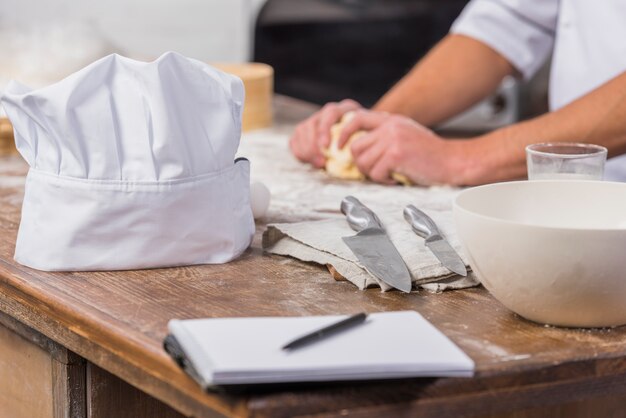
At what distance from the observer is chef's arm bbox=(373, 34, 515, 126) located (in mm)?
2064

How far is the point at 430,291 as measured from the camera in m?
1.06

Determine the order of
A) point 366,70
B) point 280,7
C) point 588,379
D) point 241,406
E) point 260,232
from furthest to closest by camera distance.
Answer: point 366,70 < point 280,7 < point 260,232 < point 588,379 < point 241,406

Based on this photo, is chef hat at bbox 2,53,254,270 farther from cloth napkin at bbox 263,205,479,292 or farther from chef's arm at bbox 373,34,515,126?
chef's arm at bbox 373,34,515,126

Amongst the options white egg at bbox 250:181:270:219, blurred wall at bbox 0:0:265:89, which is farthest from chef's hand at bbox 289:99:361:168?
blurred wall at bbox 0:0:265:89

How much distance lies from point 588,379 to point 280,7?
2.58 m

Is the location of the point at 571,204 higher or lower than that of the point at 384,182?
higher

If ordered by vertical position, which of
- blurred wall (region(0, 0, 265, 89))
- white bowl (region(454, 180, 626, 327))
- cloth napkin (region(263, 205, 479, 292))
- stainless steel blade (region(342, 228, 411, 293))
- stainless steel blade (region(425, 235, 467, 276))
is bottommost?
blurred wall (region(0, 0, 265, 89))

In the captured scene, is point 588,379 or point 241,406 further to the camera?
point 588,379

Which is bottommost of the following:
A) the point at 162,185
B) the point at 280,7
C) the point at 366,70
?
the point at 366,70

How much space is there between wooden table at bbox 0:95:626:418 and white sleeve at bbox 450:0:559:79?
3.61 ft

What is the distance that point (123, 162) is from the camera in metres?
1.07

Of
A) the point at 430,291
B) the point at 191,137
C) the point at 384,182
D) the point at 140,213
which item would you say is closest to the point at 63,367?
the point at 140,213

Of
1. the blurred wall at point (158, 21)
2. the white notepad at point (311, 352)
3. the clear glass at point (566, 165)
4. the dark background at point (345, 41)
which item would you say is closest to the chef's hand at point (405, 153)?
the clear glass at point (566, 165)

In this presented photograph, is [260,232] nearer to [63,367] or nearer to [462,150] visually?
[63,367]
